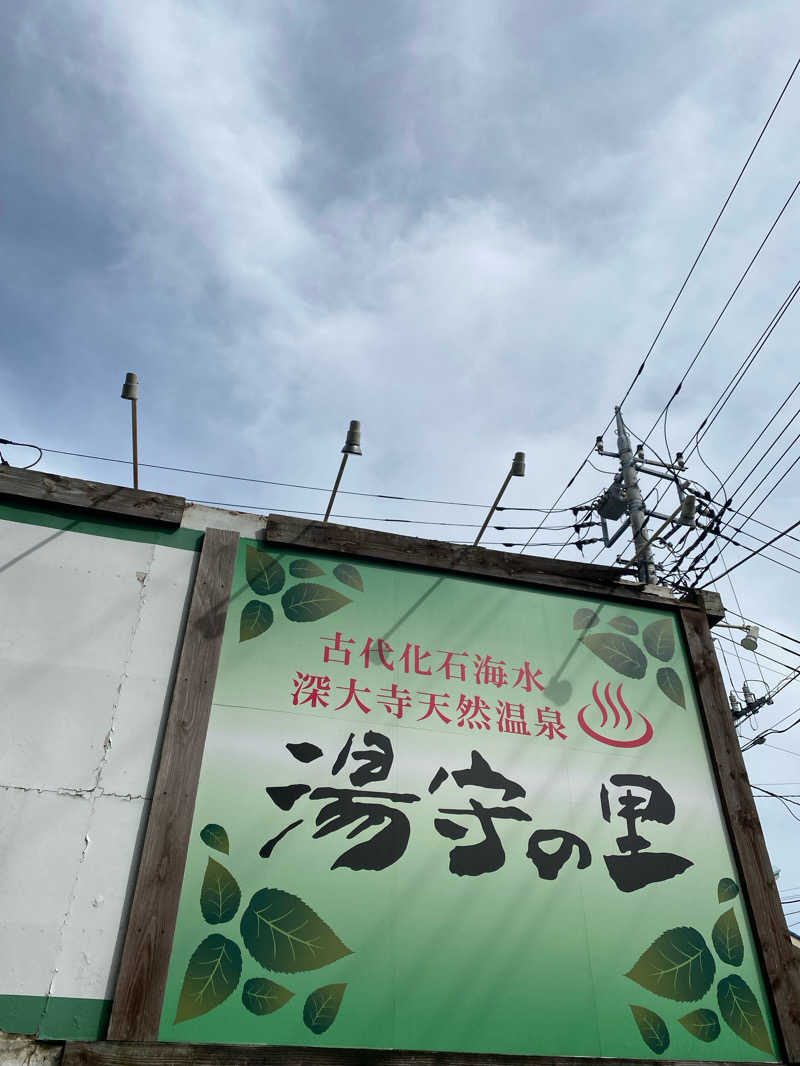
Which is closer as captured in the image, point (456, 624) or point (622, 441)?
point (456, 624)

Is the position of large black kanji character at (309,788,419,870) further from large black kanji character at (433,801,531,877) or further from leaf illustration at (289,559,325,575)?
leaf illustration at (289,559,325,575)

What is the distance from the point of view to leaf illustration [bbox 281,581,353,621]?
693 centimetres

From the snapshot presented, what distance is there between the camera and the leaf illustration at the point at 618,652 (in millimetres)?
7543

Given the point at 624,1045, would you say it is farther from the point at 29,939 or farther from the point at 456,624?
the point at 29,939

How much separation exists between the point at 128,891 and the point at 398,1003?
6.92 ft

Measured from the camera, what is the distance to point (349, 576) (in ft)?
24.0

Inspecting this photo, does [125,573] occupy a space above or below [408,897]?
above

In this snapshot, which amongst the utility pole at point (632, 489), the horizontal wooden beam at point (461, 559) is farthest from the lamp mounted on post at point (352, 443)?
the utility pole at point (632, 489)

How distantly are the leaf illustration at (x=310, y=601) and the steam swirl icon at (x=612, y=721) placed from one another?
8.33 ft

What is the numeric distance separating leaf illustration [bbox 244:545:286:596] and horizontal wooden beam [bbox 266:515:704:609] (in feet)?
0.62

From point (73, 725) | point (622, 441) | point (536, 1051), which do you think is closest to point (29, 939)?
point (73, 725)

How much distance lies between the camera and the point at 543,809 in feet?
21.4

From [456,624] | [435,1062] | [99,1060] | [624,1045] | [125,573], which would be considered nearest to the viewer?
[99,1060]

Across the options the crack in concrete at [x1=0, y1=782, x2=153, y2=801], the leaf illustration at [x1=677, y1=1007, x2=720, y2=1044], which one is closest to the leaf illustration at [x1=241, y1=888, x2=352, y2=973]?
the crack in concrete at [x1=0, y1=782, x2=153, y2=801]
